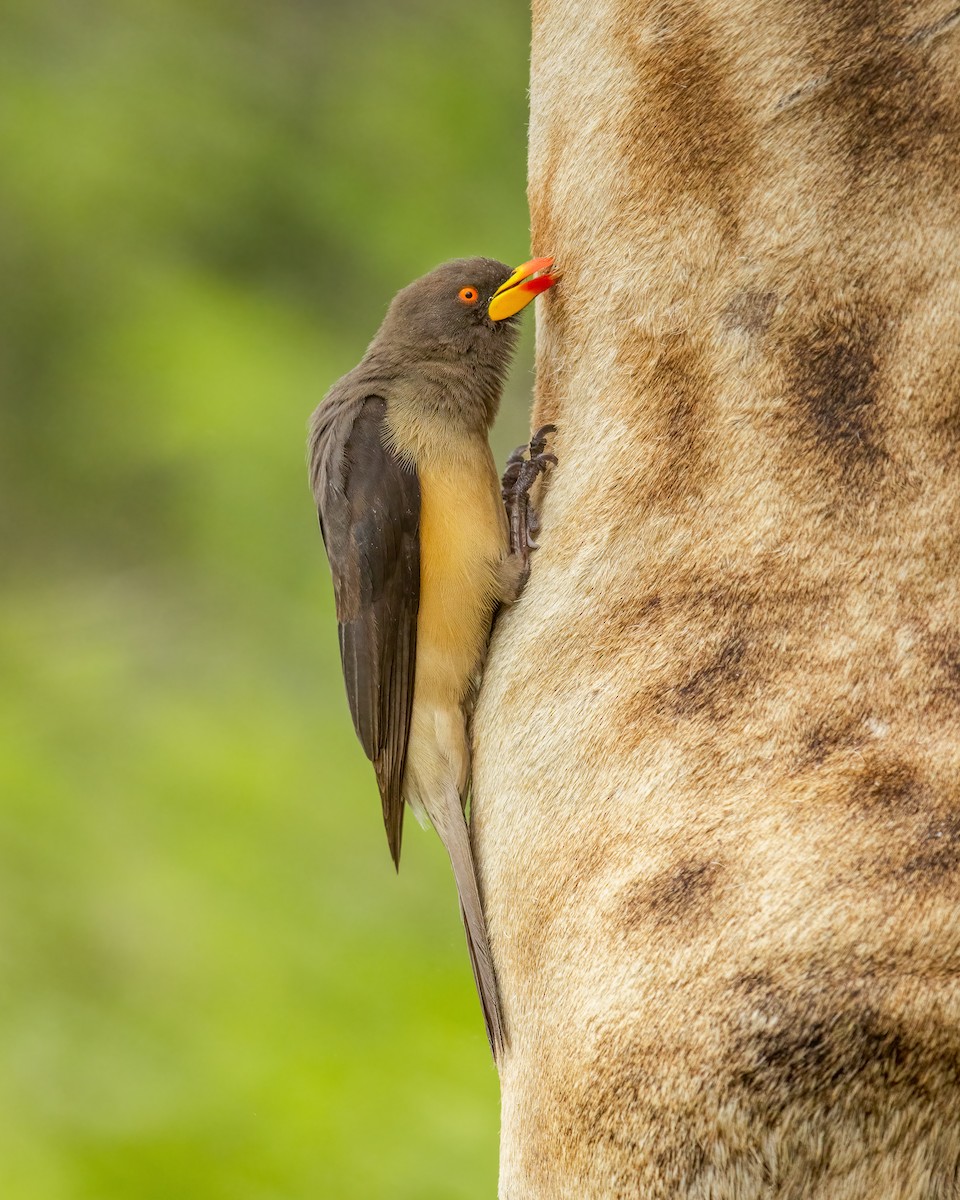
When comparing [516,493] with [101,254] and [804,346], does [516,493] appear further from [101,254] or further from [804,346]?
[101,254]

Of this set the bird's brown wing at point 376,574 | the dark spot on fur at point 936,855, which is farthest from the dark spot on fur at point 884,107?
the bird's brown wing at point 376,574

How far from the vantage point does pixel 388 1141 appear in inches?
227

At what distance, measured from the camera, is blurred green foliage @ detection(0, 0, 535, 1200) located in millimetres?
6055

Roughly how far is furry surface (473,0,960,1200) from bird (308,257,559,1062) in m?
0.45

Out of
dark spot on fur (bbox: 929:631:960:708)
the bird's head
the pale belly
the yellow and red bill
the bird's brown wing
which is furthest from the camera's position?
the bird's head

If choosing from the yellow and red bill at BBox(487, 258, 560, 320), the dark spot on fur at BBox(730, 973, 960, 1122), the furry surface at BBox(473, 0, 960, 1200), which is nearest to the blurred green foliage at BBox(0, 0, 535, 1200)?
the yellow and red bill at BBox(487, 258, 560, 320)

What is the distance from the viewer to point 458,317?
117 inches

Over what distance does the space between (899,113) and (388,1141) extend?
15.4 ft

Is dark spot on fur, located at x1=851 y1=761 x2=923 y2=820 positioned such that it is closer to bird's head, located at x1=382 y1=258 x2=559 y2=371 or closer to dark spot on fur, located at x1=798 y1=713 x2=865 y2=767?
dark spot on fur, located at x1=798 y1=713 x2=865 y2=767

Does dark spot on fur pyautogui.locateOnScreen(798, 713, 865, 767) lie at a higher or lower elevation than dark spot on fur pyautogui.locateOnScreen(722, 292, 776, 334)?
lower

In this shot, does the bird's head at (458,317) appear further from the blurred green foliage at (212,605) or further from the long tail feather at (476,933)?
the blurred green foliage at (212,605)

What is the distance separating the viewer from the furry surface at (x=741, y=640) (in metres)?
1.59

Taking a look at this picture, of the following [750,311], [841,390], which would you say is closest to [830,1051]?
[841,390]

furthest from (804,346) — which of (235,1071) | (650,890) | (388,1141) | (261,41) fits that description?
(261,41)
